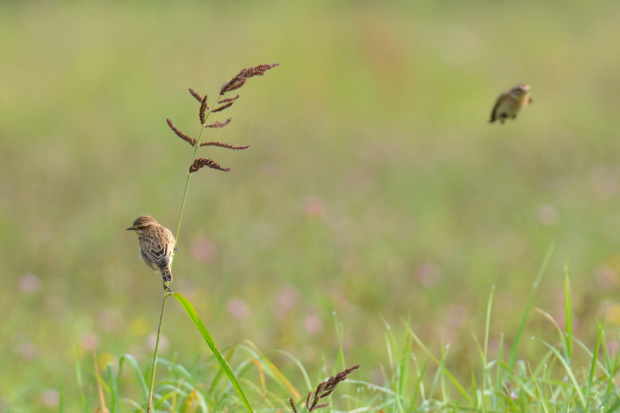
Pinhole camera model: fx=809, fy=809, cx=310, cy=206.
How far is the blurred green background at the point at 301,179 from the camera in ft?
14.6

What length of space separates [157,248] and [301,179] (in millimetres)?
6060

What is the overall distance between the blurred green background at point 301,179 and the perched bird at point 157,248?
4.37ft

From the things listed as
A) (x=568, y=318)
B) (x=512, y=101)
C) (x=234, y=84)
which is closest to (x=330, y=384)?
(x=234, y=84)

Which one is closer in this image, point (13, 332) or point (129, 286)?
point (13, 332)

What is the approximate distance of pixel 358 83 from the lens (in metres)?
11.2

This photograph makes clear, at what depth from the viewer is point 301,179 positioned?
7488 millimetres

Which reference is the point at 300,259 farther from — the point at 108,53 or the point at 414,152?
the point at 108,53

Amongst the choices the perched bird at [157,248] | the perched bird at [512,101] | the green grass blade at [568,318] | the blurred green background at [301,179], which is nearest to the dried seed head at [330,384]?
the perched bird at [157,248]

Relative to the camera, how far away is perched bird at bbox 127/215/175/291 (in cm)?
142

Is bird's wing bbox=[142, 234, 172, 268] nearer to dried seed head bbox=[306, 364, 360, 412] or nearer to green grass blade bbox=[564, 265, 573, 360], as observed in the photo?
dried seed head bbox=[306, 364, 360, 412]

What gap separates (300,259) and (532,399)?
3.13m

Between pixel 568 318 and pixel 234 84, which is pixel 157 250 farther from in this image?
pixel 568 318

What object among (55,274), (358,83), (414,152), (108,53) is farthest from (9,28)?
(55,274)

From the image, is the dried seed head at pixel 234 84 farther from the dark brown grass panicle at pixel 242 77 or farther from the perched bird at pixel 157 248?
the perched bird at pixel 157 248
